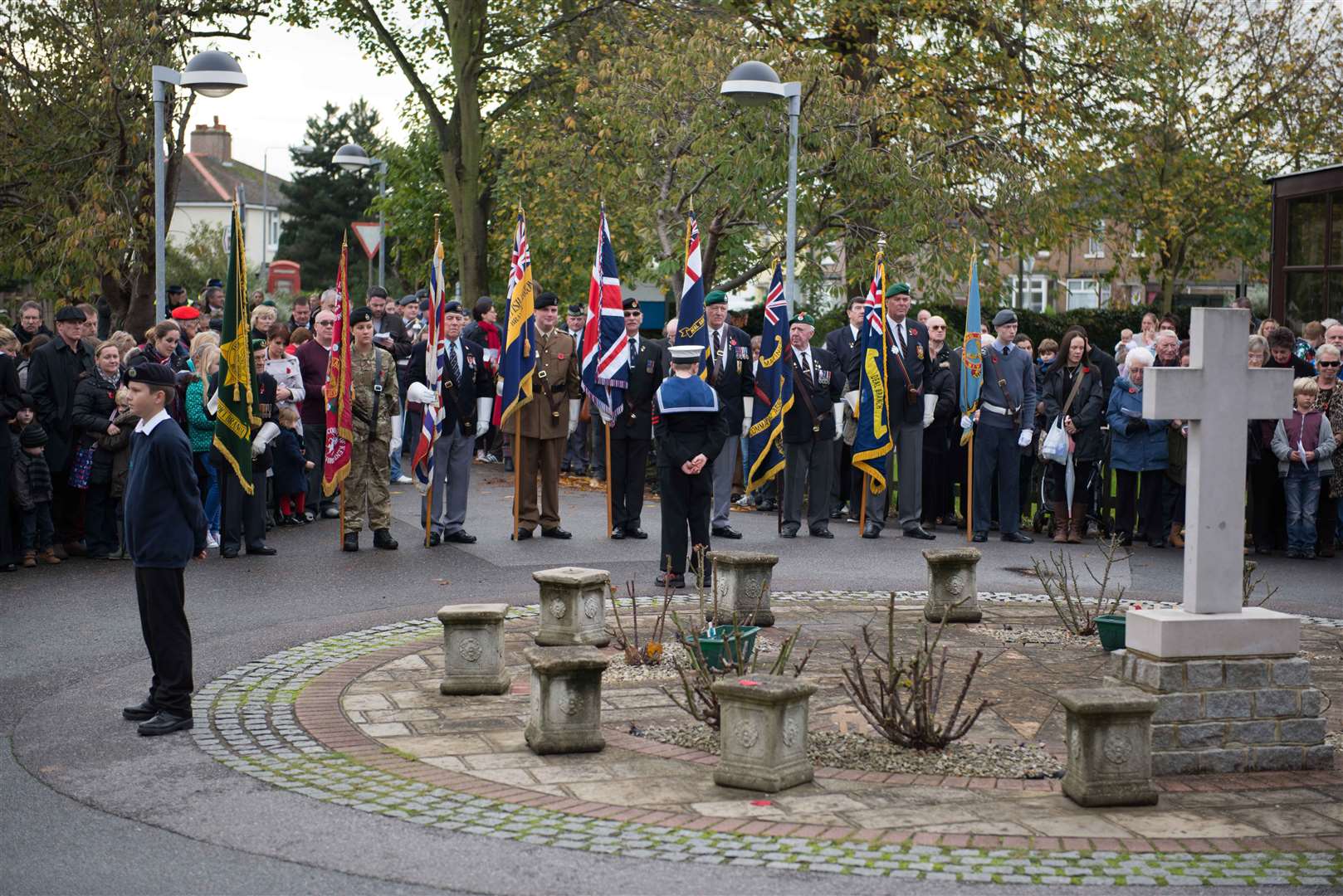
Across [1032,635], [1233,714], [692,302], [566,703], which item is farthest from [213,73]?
[1233,714]

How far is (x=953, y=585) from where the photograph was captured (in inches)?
457

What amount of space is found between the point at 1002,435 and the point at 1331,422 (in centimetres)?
329

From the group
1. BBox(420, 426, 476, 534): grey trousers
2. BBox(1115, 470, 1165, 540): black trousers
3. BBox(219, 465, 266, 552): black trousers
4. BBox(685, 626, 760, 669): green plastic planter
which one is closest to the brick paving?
BBox(685, 626, 760, 669): green plastic planter

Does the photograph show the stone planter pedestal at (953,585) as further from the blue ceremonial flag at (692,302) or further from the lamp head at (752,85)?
the lamp head at (752,85)

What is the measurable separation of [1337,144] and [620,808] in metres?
33.6

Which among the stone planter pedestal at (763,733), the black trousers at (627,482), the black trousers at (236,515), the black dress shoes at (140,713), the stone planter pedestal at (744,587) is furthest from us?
the black trousers at (627,482)

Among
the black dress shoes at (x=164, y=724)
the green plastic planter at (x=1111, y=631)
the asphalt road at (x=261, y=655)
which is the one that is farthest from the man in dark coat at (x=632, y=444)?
the black dress shoes at (x=164, y=724)

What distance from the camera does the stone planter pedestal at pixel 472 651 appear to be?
9117mm

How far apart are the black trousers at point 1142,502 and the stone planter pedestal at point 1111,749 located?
958 cm

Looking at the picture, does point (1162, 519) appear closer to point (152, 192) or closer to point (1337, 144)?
point (152, 192)

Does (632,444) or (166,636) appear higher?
(632,444)

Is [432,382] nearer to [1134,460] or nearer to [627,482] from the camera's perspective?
[627,482]

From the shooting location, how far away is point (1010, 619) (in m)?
11.7

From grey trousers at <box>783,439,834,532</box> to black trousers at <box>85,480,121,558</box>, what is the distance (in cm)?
677
